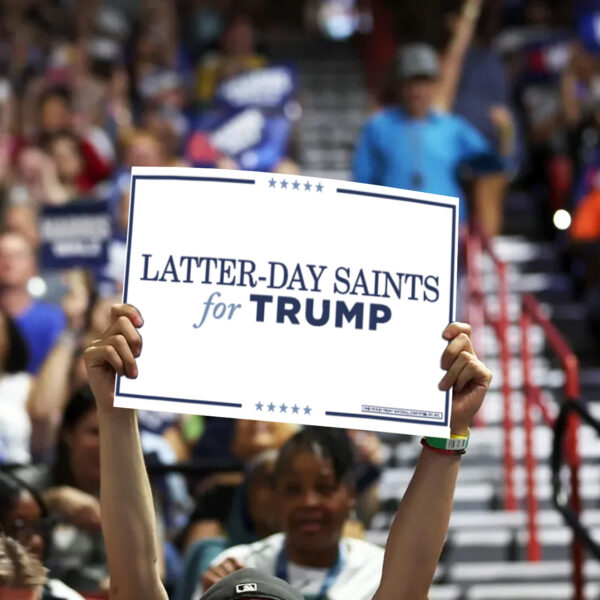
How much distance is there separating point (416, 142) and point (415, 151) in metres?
0.05

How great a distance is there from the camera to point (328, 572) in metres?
4.13

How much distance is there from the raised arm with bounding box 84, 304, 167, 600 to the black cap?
0.56ft

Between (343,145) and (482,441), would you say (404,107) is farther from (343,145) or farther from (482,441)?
(343,145)

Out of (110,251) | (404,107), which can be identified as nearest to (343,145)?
(404,107)

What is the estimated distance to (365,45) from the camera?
15.7 metres

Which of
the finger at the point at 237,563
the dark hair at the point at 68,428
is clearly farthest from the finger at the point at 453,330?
the dark hair at the point at 68,428

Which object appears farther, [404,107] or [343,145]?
[343,145]

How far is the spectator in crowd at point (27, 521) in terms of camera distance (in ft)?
12.8

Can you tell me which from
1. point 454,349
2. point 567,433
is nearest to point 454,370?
point 454,349

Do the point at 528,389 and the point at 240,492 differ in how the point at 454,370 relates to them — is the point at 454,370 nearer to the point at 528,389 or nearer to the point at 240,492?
the point at 240,492

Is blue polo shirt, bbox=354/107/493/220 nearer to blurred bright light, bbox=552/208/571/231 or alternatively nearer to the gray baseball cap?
the gray baseball cap

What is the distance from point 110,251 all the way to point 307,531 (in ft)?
13.0

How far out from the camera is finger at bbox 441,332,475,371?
3.23 meters

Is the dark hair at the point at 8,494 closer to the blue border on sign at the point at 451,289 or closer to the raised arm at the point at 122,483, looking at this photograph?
the raised arm at the point at 122,483
